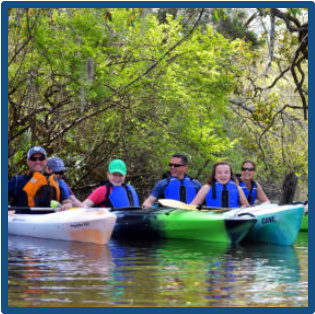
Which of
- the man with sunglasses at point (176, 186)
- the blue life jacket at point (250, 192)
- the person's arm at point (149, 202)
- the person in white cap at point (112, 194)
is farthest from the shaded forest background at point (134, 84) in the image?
the person in white cap at point (112, 194)

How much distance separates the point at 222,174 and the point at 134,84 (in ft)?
12.7

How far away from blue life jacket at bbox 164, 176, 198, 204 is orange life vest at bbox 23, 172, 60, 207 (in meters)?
1.67

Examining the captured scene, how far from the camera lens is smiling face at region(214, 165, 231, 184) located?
11117 mm

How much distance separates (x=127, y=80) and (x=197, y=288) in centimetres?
810

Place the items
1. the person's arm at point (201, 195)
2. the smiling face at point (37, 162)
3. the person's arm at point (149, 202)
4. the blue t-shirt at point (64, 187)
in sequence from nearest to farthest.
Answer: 1. the smiling face at point (37, 162)
2. the person's arm at point (201, 195)
3. the blue t-shirt at point (64, 187)
4. the person's arm at point (149, 202)

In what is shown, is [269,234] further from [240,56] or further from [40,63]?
[40,63]

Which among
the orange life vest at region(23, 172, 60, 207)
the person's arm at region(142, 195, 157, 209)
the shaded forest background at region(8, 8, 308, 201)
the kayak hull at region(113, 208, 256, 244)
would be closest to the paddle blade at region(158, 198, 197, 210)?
the kayak hull at region(113, 208, 256, 244)

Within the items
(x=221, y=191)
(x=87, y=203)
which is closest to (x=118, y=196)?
(x=87, y=203)

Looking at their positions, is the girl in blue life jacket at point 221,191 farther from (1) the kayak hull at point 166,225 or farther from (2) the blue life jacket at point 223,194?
Answer: (1) the kayak hull at point 166,225

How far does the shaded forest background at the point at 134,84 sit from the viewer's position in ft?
43.2

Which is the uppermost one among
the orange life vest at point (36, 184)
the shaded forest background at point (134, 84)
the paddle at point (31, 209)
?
the shaded forest background at point (134, 84)

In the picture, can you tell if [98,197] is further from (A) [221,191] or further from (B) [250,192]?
(B) [250,192]

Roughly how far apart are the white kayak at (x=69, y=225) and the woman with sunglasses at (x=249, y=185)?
267 centimetres

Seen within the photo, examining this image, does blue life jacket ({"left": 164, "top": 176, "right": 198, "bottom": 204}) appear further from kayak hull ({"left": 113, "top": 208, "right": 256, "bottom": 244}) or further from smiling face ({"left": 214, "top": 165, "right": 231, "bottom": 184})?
smiling face ({"left": 214, "top": 165, "right": 231, "bottom": 184})
